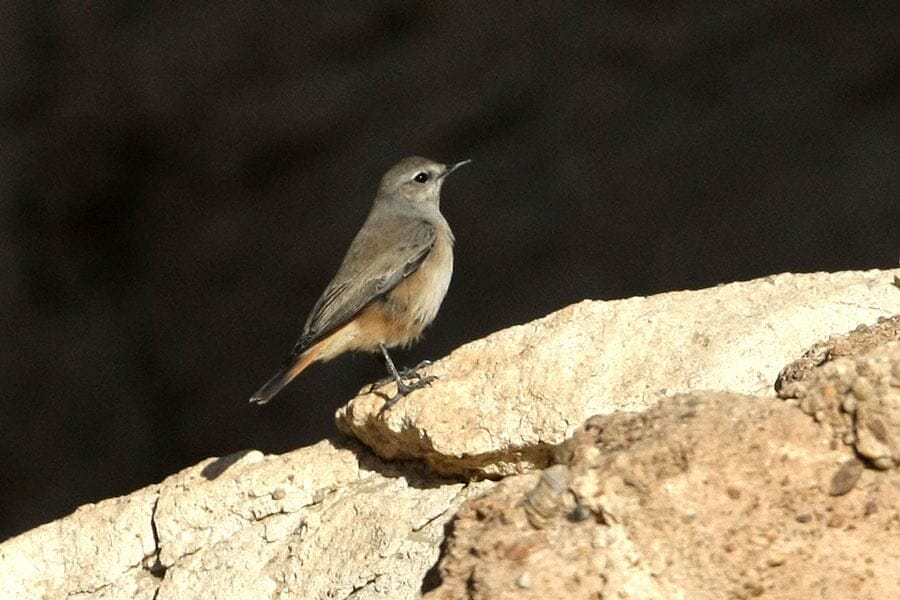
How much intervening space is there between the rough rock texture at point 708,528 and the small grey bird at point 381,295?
13.6ft

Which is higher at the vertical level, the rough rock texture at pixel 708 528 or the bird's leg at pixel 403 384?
the bird's leg at pixel 403 384

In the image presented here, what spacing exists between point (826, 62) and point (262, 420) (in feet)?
17.1

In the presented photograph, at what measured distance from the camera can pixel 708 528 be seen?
119 inches

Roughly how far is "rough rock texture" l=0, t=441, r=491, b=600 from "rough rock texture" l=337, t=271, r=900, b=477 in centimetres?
18

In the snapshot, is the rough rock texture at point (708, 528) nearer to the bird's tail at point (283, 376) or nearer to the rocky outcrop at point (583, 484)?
the rocky outcrop at point (583, 484)

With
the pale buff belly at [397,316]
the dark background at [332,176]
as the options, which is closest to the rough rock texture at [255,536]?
the pale buff belly at [397,316]

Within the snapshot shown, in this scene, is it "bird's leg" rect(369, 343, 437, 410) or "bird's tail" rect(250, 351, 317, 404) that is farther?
"bird's tail" rect(250, 351, 317, 404)

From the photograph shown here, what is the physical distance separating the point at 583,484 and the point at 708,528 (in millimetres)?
275

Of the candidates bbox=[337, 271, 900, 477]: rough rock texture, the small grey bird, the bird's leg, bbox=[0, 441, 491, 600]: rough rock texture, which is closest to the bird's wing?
the small grey bird

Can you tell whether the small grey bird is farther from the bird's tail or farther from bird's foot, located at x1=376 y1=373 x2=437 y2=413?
bird's foot, located at x1=376 y1=373 x2=437 y2=413

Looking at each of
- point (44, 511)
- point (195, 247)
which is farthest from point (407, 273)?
point (44, 511)

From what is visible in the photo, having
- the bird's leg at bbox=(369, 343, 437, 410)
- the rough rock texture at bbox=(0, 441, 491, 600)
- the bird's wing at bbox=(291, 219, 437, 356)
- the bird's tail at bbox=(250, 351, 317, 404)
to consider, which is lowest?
the rough rock texture at bbox=(0, 441, 491, 600)

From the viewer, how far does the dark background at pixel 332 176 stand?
10664 millimetres

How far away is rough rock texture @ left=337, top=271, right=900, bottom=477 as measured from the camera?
471 cm
